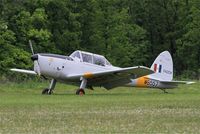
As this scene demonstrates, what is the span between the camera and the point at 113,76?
1261 inches

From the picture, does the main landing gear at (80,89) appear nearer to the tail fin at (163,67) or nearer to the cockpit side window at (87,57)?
the cockpit side window at (87,57)

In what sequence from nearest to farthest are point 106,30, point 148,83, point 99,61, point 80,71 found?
point 80,71 → point 99,61 → point 148,83 → point 106,30

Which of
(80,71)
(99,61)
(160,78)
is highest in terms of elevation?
(99,61)

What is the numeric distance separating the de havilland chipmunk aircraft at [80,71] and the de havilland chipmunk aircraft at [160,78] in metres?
1.92

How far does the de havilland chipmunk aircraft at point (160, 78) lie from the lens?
34562mm

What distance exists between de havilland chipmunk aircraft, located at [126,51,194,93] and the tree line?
25846 mm

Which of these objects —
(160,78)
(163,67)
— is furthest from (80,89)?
(163,67)

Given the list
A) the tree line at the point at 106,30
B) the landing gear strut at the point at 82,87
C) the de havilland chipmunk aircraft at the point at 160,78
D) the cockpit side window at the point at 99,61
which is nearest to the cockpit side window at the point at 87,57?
the cockpit side window at the point at 99,61

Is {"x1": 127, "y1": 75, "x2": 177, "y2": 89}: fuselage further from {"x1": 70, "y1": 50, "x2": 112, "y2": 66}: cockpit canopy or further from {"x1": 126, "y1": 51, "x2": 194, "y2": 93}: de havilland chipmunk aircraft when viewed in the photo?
{"x1": 70, "y1": 50, "x2": 112, "y2": 66}: cockpit canopy

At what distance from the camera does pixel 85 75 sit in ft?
103

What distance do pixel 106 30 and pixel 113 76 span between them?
40179mm

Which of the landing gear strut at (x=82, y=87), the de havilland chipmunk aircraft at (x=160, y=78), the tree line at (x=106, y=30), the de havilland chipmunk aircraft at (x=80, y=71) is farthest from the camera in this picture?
the tree line at (x=106, y=30)

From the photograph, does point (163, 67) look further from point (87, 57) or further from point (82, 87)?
point (82, 87)

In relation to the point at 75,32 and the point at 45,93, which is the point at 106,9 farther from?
the point at 45,93
